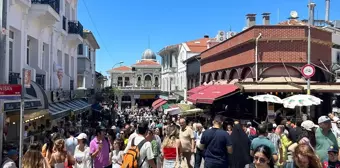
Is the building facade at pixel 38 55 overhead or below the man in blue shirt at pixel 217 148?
overhead

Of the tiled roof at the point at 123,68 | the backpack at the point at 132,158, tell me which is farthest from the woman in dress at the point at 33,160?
the tiled roof at the point at 123,68

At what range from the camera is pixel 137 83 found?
7438cm

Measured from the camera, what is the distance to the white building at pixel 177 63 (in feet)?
149

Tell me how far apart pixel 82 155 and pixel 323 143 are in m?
4.86

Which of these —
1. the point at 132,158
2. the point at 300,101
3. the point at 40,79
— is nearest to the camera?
the point at 132,158

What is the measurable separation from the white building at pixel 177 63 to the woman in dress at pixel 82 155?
35.6 m

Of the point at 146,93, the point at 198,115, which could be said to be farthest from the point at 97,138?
the point at 146,93

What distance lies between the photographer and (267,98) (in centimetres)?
1711

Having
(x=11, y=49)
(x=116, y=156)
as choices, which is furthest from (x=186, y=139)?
(x=11, y=49)

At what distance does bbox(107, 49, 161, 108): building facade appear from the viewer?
71062 mm

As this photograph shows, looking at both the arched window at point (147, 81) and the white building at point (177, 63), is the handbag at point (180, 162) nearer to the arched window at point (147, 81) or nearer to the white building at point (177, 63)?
the white building at point (177, 63)

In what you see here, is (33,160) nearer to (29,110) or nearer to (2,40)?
(2,40)

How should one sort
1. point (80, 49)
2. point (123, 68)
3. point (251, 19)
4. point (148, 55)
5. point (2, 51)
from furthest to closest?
point (148, 55), point (123, 68), point (80, 49), point (251, 19), point (2, 51)

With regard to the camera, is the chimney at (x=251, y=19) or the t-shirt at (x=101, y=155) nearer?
the t-shirt at (x=101, y=155)
